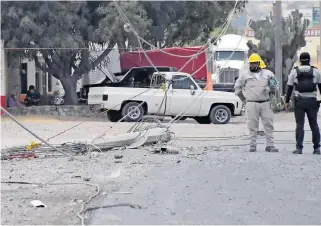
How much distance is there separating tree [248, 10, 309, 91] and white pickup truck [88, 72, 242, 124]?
8179 millimetres

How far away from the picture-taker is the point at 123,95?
901 inches

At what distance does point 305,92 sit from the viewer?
11.4 m

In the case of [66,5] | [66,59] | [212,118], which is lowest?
[212,118]

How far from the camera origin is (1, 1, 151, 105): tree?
24.4m

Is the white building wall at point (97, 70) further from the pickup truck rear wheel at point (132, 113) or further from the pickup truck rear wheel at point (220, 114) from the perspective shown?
the pickup truck rear wheel at point (220, 114)

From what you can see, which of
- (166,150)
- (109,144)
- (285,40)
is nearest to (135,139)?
(109,144)

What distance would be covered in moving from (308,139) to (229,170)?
5.75 meters

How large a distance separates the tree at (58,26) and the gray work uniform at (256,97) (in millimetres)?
13487

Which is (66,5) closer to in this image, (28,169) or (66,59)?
(66,59)

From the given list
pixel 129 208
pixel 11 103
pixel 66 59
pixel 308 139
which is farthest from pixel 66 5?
pixel 129 208

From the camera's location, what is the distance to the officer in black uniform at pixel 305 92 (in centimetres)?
1134

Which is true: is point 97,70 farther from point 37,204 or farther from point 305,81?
point 37,204

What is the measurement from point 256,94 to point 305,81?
82 cm

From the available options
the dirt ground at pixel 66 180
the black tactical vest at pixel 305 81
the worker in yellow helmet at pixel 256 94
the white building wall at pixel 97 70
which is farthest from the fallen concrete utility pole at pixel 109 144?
A: the white building wall at pixel 97 70
